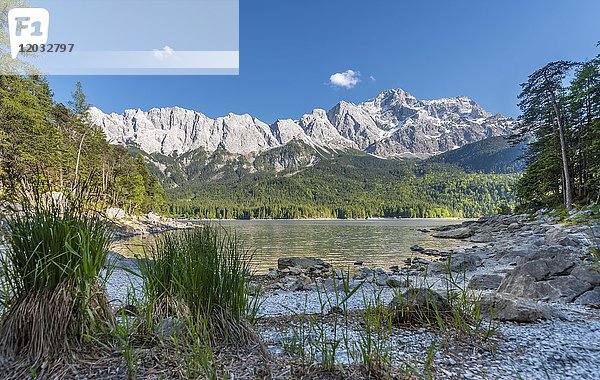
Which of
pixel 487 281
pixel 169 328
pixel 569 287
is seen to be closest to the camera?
pixel 169 328

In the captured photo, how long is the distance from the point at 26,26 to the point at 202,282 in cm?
2164

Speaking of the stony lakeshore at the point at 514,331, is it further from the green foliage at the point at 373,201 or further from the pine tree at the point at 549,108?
the green foliage at the point at 373,201

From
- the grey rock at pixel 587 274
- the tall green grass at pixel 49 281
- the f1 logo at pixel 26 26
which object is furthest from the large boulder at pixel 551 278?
the f1 logo at pixel 26 26

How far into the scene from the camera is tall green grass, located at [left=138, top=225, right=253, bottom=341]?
3164 mm

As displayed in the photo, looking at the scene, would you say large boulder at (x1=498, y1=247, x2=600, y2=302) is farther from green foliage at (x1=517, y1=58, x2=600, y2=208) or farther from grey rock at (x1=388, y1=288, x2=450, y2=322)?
green foliage at (x1=517, y1=58, x2=600, y2=208)

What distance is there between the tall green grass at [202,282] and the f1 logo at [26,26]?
15249 millimetres

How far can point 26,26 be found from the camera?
56.9ft

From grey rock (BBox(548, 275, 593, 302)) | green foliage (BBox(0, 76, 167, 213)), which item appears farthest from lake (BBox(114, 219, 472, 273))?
grey rock (BBox(548, 275, 593, 302))

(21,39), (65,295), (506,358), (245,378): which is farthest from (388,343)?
(21,39)

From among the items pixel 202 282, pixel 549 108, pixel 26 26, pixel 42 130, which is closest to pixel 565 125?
pixel 549 108

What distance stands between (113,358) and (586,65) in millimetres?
32263

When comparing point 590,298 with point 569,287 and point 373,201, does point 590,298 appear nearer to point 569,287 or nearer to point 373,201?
point 569,287

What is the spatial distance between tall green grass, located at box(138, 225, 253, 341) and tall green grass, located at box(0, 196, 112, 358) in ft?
1.79

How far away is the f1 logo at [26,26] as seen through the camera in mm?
13891
